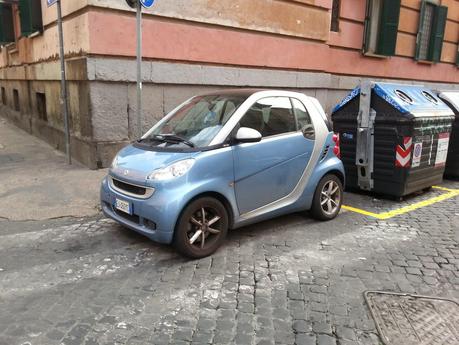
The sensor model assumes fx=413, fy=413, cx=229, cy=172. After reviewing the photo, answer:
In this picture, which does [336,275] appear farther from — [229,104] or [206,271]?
[229,104]

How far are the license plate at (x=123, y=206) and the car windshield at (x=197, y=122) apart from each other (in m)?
0.72

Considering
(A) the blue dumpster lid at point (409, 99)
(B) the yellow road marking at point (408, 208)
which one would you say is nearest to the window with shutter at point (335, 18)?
(A) the blue dumpster lid at point (409, 99)

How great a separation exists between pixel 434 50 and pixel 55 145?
12.1 meters

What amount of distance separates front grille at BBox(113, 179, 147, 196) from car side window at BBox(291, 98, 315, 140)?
6.62ft

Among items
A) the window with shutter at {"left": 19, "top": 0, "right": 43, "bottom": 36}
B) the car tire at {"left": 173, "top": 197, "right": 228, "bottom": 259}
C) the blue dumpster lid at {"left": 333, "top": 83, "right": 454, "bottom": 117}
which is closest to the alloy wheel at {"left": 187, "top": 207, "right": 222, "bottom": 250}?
the car tire at {"left": 173, "top": 197, "right": 228, "bottom": 259}

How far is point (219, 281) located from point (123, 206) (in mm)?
1249

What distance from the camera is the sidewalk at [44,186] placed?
17.3ft

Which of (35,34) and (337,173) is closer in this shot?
(337,173)

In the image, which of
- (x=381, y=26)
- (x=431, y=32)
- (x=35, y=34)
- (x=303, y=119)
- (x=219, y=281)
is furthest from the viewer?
(x=431, y=32)

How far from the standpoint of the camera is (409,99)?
625 centimetres

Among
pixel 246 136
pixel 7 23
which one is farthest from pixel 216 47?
pixel 7 23

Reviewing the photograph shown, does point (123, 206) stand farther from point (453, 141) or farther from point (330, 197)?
point (453, 141)

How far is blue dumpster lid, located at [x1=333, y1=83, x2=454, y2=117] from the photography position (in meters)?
5.94

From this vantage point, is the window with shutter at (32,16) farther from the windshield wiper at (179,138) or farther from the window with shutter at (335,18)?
the window with shutter at (335,18)
